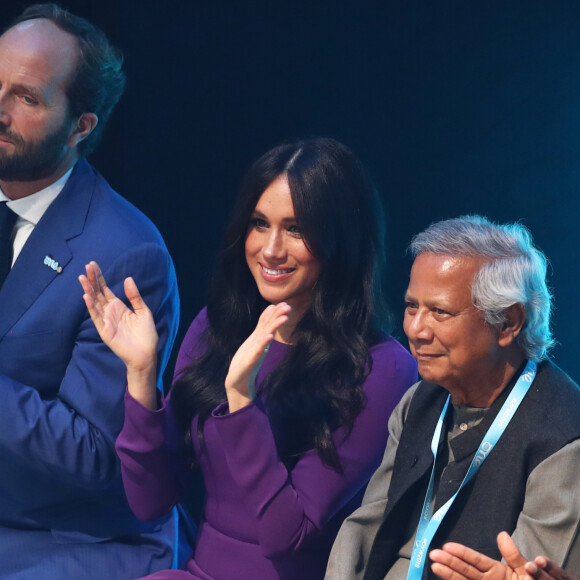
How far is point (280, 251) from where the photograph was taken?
2.91 meters

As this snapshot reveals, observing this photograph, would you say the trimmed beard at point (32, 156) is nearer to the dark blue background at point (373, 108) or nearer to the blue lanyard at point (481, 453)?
the dark blue background at point (373, 108)

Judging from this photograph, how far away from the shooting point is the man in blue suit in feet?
9.73

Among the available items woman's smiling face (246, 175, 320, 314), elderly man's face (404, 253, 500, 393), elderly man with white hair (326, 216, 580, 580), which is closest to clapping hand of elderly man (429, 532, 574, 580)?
elderly man with white hair (326, 216, 580, 580)

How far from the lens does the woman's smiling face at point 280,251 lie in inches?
115

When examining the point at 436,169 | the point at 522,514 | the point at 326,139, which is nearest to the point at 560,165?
the point at 436,169

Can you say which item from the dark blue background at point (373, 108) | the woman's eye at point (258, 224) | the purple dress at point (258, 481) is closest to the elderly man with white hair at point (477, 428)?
the purple dress at point (258, 481)

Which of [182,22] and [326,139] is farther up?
[182,22]

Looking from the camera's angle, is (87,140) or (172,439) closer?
(172,439)

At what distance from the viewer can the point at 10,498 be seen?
3.05 meters

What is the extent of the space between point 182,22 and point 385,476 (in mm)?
2140

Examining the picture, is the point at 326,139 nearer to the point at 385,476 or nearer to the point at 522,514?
the point at 385,476

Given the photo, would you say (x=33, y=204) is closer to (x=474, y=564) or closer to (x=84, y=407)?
(x=84, y=407)

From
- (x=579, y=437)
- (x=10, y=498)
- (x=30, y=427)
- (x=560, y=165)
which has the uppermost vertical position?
(x=560, y=165)

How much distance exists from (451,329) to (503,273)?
171mm
